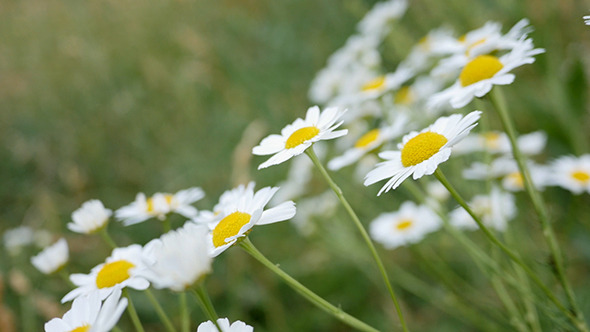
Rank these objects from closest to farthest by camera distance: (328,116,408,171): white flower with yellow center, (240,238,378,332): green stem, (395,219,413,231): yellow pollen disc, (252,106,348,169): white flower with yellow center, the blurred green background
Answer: (240,238,378,332): green stem → (252,106,348,169): white flower with yellow center → (328,116,408,171): white flower with yellow center → (395,219,413,231): yellow pollen disc → the blurred green background

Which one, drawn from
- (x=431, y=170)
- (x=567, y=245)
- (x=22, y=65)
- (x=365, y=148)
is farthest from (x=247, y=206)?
(x=22, y=65)

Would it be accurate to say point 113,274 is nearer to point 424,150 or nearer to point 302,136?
point 302,136

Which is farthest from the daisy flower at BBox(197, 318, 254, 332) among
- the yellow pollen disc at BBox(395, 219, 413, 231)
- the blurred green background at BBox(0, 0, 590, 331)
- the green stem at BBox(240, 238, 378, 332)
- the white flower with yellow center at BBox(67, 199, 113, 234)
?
the blurred green background at BBox(0, 0, 590, 331)

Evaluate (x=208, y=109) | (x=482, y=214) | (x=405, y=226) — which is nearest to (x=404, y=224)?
(x=405, y=226)

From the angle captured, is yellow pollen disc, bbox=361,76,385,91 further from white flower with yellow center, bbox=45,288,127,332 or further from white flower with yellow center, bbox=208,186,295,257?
white flower with yellow center, bbox=45,288,127,332

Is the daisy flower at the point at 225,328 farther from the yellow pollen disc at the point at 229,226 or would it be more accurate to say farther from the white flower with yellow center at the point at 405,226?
the white flower with yellow center at the point at 405,226

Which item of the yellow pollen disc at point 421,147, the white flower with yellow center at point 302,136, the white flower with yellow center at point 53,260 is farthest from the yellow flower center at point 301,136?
the white flower with yellow center at point 53,260
